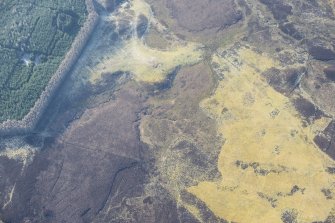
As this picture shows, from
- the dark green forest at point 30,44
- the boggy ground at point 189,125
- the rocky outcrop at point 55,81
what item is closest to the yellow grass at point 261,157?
the boggy ground at point 189,125

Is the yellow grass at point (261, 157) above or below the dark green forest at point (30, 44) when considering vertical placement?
below

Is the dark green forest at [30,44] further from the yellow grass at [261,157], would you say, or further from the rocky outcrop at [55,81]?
the yellow grass at [261,157]

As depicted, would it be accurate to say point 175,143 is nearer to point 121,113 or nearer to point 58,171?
point 121,113

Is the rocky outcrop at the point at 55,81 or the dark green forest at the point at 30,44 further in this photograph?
the dark green forest at the point at 30,44

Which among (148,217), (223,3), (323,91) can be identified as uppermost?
(223,3)

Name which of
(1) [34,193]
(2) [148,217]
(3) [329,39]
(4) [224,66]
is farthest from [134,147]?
(3) [329,39]

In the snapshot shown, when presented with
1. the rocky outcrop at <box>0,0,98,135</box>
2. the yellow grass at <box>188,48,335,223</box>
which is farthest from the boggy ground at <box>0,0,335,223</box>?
the rocky outcrop at <box>0,0,98,135</box>

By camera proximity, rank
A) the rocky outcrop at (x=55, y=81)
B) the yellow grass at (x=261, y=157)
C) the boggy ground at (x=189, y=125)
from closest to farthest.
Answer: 1. the yellow grass at (x=261, y=157)
2. the boggy ground at (x=189, y=125)
3. the rocky outcrop at (x=55, y=81)
